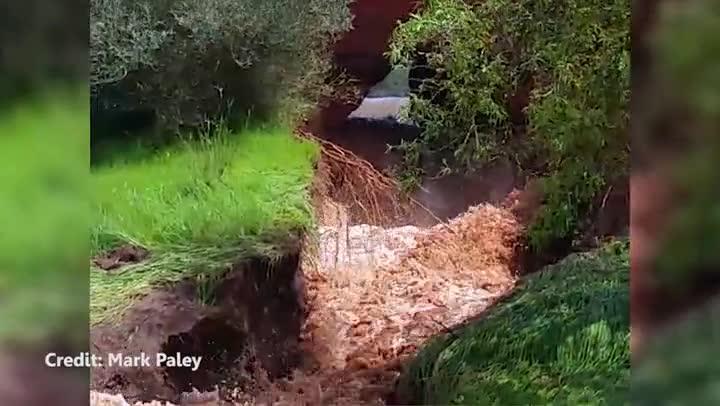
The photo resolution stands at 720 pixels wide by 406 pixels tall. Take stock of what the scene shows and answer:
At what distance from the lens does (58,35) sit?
2180 millimetres

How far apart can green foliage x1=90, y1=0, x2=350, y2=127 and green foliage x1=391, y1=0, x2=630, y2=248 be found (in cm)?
24

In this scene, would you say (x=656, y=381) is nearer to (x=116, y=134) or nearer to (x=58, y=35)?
(x=116, y=134)

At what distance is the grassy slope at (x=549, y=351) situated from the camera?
224 centimetres

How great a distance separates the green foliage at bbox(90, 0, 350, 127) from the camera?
7.16 feet

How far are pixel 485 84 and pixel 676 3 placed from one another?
1.42ft

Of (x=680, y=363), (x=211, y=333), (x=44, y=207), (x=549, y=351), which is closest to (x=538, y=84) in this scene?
(x=549, y=351)

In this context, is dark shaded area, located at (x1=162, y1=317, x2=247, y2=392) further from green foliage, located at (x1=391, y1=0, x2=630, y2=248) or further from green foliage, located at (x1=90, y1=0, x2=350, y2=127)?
green foliage, located at (x1=391, y1=0, x2=630, y2=248)

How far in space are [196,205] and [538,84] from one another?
0.77 m

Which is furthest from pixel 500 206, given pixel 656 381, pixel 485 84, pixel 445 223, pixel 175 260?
pixel 175 260

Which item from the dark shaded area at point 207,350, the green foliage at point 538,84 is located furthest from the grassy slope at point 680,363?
the dark shaded area at point 207,350

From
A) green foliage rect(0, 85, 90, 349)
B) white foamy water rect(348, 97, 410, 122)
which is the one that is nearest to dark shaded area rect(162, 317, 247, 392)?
green foliage rect(0, 85, 90, 349)

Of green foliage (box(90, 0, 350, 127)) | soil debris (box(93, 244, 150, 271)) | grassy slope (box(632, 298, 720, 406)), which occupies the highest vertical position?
green foliage (box(90, 0, 350, 127))

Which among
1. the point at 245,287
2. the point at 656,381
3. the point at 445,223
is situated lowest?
the point at 656,381

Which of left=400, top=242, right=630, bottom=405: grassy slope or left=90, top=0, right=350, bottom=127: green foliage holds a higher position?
left=90, top=0, right=350, bottom=127: green foliage
